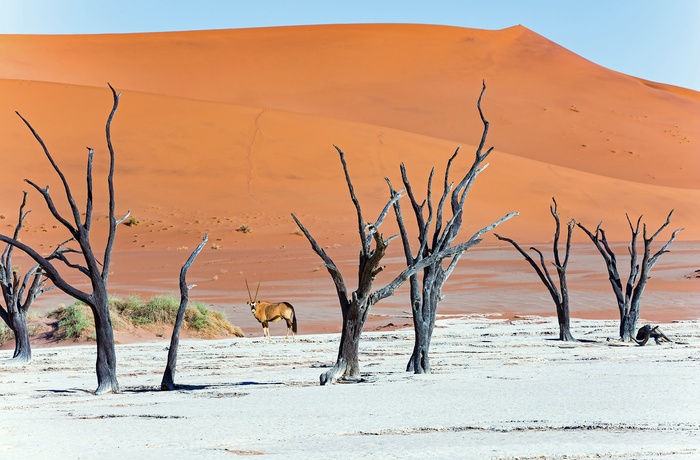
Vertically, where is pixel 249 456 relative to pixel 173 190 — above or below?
below

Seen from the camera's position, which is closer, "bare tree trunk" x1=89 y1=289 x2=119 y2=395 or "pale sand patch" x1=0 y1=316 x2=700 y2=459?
"pale sand patch" x1=0 y1=316 x2=700 y2=459

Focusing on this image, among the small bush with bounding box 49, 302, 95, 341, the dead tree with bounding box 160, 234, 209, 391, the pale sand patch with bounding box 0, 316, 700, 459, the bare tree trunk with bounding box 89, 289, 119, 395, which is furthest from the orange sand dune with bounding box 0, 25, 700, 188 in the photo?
the bare tree trunk with bounding box 89, 289, 119, 395

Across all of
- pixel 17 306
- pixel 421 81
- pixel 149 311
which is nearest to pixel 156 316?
pixel 149 311

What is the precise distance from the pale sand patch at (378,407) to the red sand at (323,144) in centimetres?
772

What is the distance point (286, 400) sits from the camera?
8.52 meters

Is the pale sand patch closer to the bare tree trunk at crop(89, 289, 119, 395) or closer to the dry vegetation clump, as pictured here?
the bare tree trunk at crop(89, 289, 119, 395)

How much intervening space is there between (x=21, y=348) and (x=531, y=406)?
25.3 ft

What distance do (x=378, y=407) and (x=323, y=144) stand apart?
45.1 metres

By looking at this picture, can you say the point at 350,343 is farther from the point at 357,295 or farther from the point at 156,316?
the point at 156,316

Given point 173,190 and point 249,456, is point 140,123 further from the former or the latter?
point 249,456

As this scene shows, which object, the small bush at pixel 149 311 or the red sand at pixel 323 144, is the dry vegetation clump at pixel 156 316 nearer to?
the small bush at pixel 149 311

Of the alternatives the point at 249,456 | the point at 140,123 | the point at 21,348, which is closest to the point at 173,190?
the point at 140,123

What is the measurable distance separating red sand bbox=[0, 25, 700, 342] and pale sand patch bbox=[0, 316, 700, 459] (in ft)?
25.3

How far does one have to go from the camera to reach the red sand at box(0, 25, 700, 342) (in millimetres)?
31484
